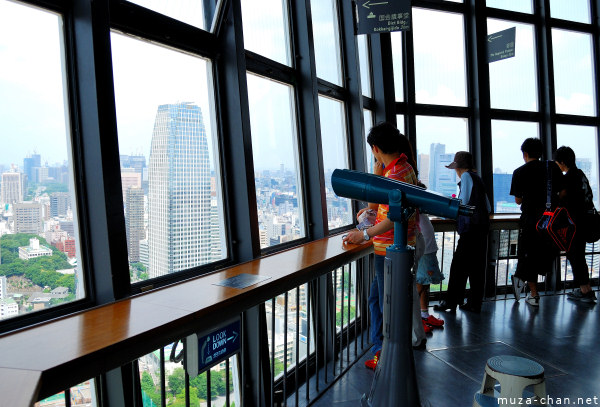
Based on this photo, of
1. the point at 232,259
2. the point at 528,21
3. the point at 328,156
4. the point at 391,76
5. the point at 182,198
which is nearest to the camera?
the point at 182,198

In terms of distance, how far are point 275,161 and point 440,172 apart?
8.84ft

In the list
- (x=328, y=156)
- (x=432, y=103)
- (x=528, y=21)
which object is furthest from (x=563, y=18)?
(x=328, y=156)

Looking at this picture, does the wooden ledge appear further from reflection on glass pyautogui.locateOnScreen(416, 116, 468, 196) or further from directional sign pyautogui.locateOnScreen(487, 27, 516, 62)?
directional sign pyautogui.locateOnScreen(487, 27, 516, 62)

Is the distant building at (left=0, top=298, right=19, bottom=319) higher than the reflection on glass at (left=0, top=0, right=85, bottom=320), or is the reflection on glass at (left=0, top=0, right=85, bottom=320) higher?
the reflection on glass at (left=0, top=0, right=85, bottom=320)

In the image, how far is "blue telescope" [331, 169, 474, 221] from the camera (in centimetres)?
145

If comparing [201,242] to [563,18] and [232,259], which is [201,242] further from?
[563,18]

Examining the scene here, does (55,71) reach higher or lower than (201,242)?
higher

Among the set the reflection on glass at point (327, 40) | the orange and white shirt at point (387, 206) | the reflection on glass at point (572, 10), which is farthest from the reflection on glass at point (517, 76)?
the orange and white shirt at point (387, 206)

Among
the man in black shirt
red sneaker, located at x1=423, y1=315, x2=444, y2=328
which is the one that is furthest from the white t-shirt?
the man in black shirt

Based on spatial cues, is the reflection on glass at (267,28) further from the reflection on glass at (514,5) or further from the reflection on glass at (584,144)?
the reflection on glass at (584,144)

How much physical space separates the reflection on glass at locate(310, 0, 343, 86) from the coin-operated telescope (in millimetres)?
2321

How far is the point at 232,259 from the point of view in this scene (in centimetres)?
264

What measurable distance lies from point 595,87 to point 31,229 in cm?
689

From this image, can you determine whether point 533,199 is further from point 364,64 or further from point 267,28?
point 267,28
